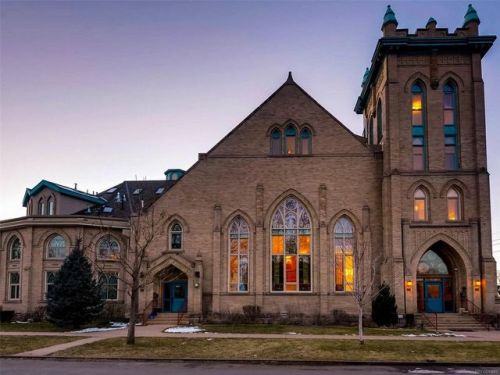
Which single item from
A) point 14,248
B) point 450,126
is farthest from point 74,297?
point 450,126

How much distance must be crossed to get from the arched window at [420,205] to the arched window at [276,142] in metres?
9.03

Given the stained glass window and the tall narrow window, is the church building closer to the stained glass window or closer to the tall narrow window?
the stained glass window

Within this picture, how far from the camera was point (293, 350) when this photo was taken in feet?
65.7

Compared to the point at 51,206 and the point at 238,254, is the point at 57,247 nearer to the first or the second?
the point at 51,206

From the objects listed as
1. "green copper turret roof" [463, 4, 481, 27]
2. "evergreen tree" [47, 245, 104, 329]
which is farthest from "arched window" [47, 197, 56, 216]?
"green copper turret roof" [463, 4, 481, 27]

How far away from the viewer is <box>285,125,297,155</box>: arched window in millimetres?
35594

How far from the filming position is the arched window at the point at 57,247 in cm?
3597

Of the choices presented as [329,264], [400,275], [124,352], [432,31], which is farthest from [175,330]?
[432,31]

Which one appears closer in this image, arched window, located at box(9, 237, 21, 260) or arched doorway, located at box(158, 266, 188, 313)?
arched doorway, located at box(158, 266, 188, 313)

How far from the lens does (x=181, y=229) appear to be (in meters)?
35.5

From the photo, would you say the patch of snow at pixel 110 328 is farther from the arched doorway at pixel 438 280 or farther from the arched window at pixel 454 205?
the arched window at pixel 454 205

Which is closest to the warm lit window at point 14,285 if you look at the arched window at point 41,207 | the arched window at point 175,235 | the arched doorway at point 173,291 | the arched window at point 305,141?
the arched window at point 41,207

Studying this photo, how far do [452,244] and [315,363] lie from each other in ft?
57.3

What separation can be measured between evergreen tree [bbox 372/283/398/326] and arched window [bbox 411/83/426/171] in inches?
326
